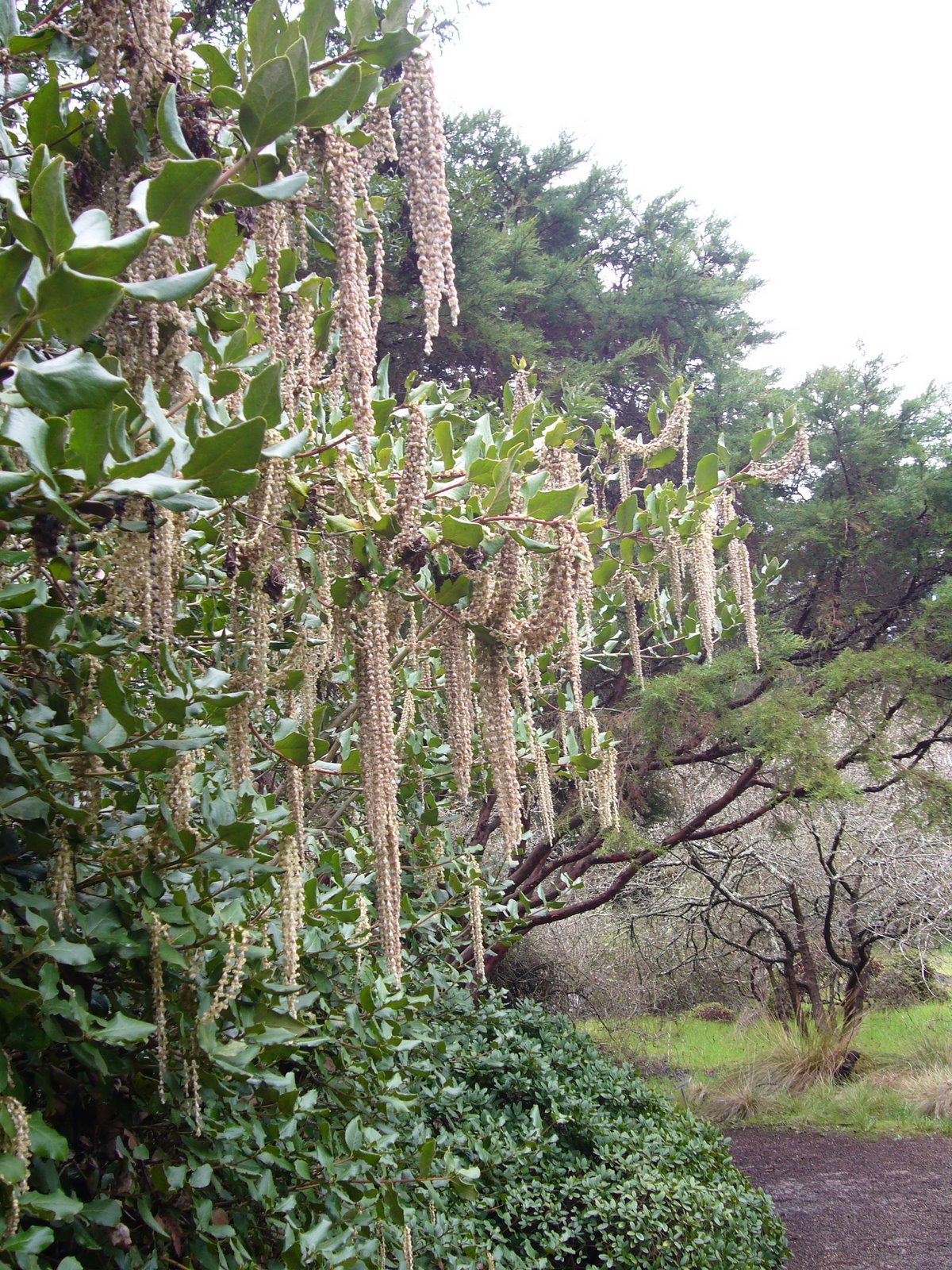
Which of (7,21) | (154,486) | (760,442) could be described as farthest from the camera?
(760,442)

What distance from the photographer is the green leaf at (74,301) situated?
98cm

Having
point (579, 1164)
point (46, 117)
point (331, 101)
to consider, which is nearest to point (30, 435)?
point (331, 101)

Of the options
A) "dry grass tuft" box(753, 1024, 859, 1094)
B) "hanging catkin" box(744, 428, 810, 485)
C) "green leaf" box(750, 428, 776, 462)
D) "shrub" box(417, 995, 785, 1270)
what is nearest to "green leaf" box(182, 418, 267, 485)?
"hanging catkin" box(744, 428, 810, 485)

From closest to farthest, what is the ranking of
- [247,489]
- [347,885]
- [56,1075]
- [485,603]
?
[247,489], [485,603], [56,1075], [347,885]

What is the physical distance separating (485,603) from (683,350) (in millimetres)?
8872

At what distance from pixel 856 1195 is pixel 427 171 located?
7.09 metres

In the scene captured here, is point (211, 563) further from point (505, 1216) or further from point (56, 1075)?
point (505, 1216)

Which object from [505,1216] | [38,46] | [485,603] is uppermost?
[38,46]

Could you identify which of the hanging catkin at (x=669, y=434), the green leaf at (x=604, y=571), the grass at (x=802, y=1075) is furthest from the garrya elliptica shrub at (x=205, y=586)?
the grass at (x=802, y=1075)

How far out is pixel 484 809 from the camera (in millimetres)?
6297

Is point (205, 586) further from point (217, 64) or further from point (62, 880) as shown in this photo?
point (217, 64)

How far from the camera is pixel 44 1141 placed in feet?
5.09

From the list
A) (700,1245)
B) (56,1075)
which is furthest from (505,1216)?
(56,1075)

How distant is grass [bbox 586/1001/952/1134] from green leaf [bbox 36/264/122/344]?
7.73 m
